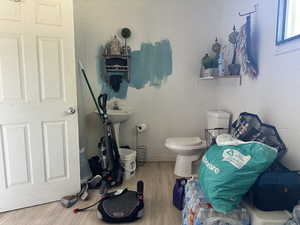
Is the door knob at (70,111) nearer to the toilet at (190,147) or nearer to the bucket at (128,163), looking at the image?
the bucket at (128,163)

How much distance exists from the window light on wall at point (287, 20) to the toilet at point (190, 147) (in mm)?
1181

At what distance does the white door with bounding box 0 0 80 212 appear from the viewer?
6.41 feet

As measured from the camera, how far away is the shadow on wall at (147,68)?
10.3 feet

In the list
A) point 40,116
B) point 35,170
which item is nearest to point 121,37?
point 40,116

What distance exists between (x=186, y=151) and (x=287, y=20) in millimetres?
1666

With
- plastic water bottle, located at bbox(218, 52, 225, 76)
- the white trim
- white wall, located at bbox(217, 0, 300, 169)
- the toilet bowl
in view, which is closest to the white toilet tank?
white wall, located at bbox(217, 0, 300, 169)

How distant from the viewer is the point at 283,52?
165cm

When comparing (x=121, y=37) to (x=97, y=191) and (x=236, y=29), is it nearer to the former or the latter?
(x=236, y=29)

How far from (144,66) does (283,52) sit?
1875 millimetres

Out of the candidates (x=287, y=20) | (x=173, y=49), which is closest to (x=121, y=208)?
(x=287, y=20)

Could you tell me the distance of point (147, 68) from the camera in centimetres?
316

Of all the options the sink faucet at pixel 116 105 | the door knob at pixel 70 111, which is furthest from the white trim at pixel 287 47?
the sink faucet at pixel 116 105

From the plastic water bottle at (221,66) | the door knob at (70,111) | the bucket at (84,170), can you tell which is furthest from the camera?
the bucket at (84,170)

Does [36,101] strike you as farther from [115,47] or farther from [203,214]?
[203,214]
